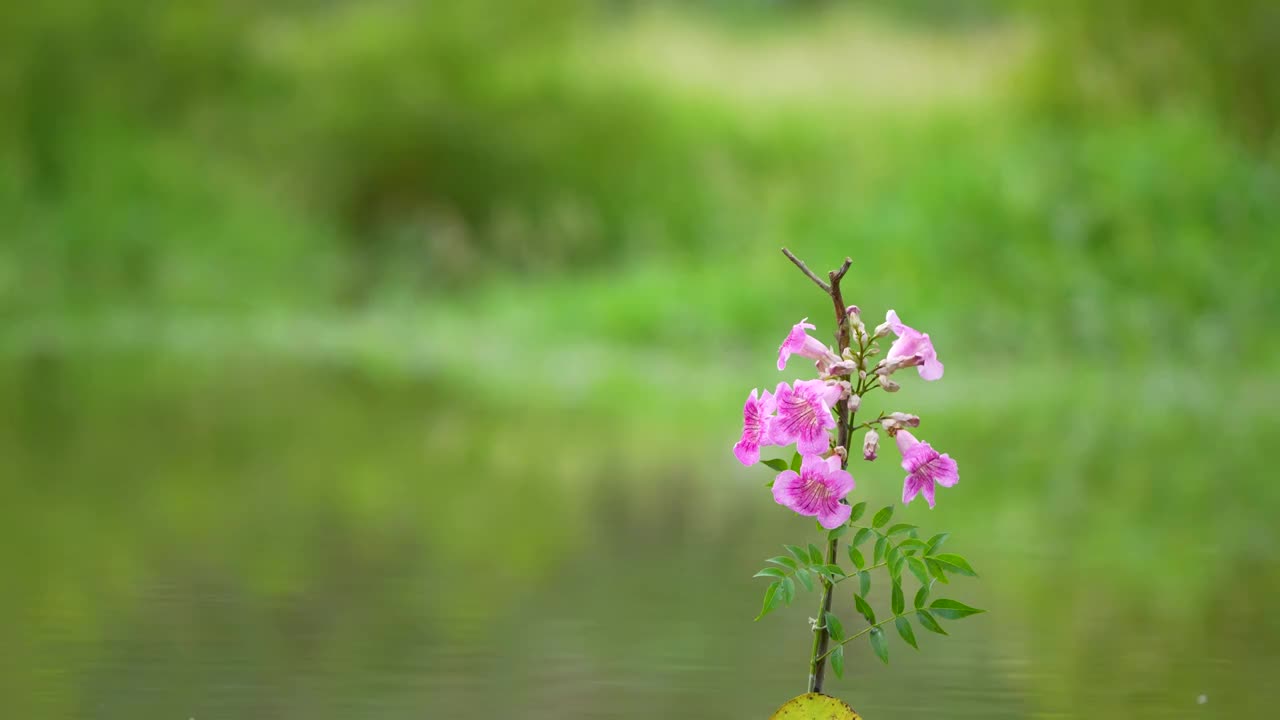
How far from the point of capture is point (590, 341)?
10.9 meters

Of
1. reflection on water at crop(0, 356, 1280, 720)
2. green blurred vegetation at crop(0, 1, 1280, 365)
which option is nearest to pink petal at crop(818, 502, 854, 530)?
reflection on water at crop(0, 356, 1280, 720)

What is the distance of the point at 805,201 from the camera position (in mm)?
14188

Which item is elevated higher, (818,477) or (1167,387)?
(1167,387)

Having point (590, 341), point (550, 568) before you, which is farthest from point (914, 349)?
point (590, 341)

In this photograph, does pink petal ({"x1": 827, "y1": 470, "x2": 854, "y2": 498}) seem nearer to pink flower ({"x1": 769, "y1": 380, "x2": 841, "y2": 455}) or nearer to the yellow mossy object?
pink flower ({"x1": 769, "y1": 380, "x2": 841, "y2": 455})

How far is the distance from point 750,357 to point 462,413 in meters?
2.30

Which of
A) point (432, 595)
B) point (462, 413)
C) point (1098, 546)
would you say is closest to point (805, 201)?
point (462, 413)

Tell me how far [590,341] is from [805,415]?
826 centimetres

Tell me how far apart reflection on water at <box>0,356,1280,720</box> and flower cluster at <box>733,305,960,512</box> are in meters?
0.65

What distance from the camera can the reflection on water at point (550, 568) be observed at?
3.37 m

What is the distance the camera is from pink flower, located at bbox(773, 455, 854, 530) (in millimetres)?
2605

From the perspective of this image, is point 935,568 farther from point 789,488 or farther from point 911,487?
point 789,488

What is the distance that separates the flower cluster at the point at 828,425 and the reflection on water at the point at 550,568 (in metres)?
0.65

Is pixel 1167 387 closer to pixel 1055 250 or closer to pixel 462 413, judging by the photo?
pixel 1055 250
